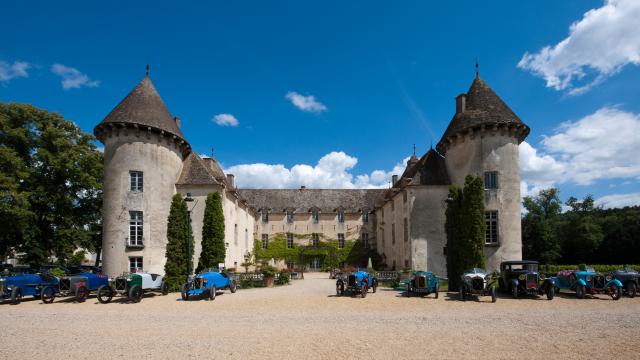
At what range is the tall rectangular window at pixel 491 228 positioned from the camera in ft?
82.3

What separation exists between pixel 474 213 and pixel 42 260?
31.3 metres

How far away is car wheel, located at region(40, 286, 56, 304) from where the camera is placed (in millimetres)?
16656

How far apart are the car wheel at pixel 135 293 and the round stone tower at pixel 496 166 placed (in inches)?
808

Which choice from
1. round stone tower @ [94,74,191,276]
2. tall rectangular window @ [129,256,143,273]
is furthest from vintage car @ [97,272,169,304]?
round stone tower @ [94,74,191,276]

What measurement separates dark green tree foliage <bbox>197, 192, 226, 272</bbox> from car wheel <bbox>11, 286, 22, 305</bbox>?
9078 mm

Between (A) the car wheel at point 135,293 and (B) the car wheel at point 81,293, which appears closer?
(A) the car wheel at point 135,293

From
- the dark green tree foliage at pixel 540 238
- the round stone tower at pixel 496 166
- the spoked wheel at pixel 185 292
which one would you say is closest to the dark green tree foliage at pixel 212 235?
the spoked wheel at pixel 185 292

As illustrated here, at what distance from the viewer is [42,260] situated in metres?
29.4

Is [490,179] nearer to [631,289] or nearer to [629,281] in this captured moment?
[629,281]

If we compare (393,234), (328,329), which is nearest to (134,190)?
(328,329)

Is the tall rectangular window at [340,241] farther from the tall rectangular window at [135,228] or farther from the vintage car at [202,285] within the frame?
the vintage car at [202,285]

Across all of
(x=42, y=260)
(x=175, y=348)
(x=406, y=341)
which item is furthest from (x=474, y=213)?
(x=42, y=260)

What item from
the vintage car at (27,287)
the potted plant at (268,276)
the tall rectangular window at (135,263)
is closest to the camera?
the vintage car at (27,287)

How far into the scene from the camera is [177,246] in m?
21.3
